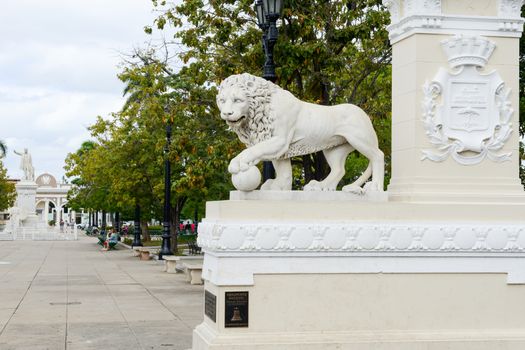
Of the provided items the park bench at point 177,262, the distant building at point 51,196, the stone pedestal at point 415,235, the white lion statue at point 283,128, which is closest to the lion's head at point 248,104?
the white lion statue at point 283,128

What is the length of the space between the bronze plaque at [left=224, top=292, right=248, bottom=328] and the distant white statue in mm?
73947

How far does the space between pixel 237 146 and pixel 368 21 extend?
12.2 feet

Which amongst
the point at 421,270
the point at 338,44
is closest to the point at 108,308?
the point at 338,44

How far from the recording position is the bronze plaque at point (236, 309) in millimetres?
8773

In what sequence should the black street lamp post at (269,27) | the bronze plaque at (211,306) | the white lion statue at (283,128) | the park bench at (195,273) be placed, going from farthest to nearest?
the park bench at (195,273)
the black street lamp post at (269,27)
the white lion statue at (283,128)
the bronze plaque at (211,306)

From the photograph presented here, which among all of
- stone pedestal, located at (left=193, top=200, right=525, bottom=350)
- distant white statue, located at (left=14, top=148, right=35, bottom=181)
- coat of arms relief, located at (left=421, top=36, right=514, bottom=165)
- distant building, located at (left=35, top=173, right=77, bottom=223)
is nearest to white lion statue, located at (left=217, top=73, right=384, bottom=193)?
stone pedestal, located at (left=193, top=200, right=525, bottom=350)

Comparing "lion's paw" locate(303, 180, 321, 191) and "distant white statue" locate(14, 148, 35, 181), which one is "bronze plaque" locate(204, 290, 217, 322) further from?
"distant white statue" locate(14, 148, 35, 181)

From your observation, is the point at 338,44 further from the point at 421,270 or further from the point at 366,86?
the point at 421,270

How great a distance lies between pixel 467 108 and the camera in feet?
31.6

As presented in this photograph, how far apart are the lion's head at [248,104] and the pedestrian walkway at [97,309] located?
Result: 365 cm

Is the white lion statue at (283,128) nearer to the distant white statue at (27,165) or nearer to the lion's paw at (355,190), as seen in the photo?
the lion's paw at (355,190)

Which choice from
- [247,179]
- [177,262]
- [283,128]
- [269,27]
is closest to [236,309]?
[247,179]

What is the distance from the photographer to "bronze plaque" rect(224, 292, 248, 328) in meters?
8.77

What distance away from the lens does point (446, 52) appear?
961 centimetres
